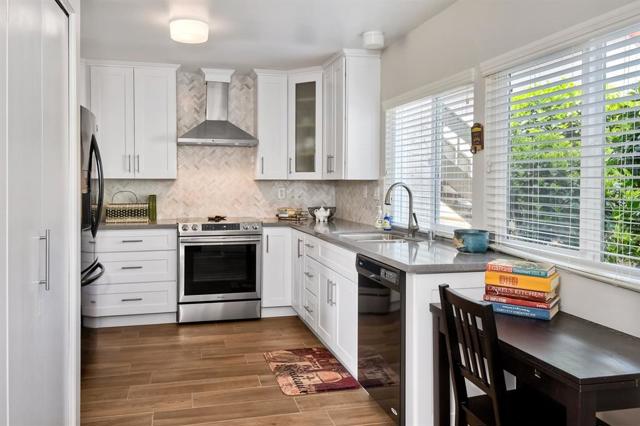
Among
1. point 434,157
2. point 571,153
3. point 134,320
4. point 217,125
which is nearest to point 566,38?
point 571,153

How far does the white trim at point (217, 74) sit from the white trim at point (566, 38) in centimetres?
288

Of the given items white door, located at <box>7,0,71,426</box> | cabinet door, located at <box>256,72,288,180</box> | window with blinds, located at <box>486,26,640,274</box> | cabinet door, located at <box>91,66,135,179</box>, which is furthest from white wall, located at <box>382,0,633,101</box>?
cabinet door, located at <box>91,66,135,179</box>

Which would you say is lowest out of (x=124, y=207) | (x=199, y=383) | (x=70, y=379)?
(x=199, y=383)

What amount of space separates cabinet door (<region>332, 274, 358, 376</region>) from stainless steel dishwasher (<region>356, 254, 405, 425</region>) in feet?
0.33

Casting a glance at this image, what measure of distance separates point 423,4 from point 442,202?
4.15ft

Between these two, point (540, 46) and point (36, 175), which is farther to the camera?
point (540, 46)

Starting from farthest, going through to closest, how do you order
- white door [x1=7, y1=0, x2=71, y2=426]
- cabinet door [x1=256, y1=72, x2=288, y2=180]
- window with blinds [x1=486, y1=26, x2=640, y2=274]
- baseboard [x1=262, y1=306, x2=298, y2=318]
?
cabinet door [x1=256, y1=72, x2=288, y2=180], baseboard [x1=262, y1=306, x2=298, y2=318], window with blinds [x1=486, y1=26, x2=640, y2=274], white door [x1=7, y1=0, x2=71, y2=426]

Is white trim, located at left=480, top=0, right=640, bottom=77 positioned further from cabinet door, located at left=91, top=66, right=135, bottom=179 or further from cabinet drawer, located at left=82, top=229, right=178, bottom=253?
cabinet door, located at left=91, top=66, right=135, bottom=179

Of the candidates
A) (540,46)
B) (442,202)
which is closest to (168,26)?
(442,202)

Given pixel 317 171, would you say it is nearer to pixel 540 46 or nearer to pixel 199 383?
pixel 199 383

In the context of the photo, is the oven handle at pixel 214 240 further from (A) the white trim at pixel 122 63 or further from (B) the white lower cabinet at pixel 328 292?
(A) the white trim at pixel 122 63

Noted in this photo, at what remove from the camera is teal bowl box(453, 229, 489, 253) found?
3006mm

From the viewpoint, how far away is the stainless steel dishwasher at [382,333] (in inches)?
107

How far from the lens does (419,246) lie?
131 inches
